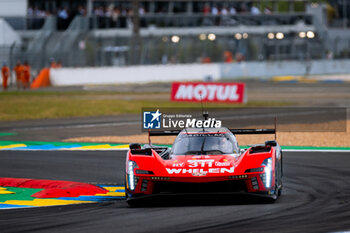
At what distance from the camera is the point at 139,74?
53938mm

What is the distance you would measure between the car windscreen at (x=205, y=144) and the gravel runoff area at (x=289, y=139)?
26.4ft

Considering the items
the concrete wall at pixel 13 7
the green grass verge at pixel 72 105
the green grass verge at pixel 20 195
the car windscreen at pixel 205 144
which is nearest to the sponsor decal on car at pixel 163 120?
the car windscreen at pixel 205 144

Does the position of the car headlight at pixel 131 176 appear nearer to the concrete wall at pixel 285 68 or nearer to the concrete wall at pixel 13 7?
the concrete wall at pixel 285 68

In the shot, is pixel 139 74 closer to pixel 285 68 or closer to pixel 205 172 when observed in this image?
pixel 285 68

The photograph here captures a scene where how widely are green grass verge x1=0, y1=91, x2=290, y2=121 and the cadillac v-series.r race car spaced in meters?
19.2

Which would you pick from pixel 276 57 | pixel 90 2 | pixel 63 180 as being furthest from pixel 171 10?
pixel 63 180

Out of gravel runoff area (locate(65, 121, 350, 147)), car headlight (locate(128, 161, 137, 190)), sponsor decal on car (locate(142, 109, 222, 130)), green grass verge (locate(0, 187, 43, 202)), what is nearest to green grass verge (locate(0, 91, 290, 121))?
gravel runoff area (locate(65, 121, 350, 147))

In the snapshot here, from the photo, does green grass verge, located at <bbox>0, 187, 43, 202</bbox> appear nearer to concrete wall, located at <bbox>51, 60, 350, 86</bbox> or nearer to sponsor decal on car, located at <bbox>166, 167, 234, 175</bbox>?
sponsor decal on car, located at <bbox>166, 167, 234, 175</bbox>

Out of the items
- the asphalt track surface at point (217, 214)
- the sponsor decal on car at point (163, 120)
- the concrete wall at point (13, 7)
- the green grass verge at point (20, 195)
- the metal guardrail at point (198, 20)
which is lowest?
the green grass verge at point (20, 195)

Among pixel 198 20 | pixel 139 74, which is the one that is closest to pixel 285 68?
pixel 198 20

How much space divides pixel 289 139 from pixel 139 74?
3420cm

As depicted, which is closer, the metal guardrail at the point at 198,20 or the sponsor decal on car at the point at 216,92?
the sponsor decal on car at the point at 216,92

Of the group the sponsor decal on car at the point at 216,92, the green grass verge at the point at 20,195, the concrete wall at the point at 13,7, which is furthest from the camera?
the concrete wall at the point at 13,7

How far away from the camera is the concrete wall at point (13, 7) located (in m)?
62.8
